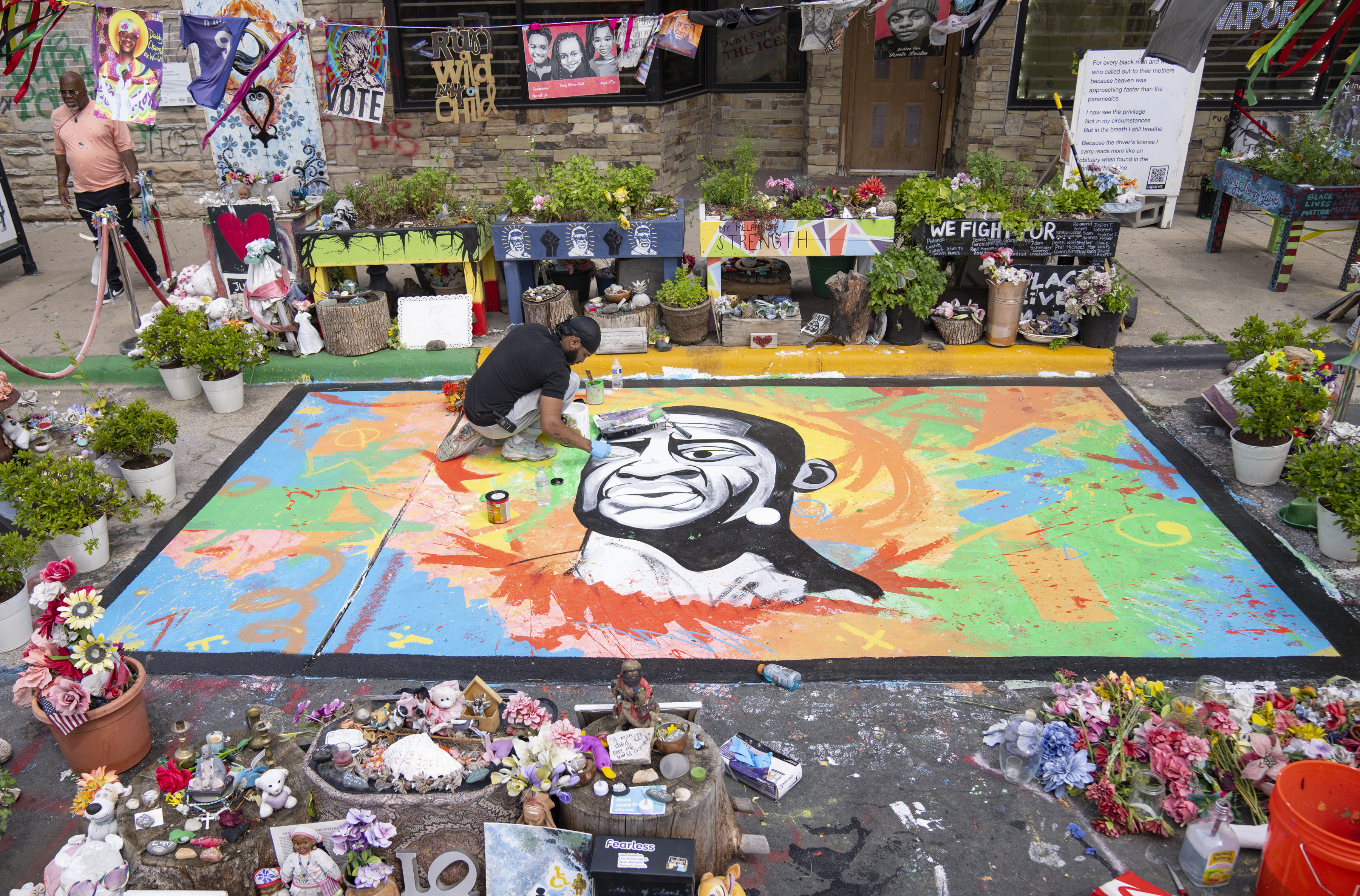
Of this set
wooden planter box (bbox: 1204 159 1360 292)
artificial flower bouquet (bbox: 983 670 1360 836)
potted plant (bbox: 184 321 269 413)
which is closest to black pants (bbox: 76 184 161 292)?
potted plant (bbox: 184 321 269 413)

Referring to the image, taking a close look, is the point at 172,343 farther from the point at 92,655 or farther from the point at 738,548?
the point at 738,548

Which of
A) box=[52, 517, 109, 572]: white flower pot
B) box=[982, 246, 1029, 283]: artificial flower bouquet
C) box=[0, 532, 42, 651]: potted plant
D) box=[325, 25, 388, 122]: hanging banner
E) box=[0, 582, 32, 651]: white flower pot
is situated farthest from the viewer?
box=[325, 25, 388, 122]: hanging banner

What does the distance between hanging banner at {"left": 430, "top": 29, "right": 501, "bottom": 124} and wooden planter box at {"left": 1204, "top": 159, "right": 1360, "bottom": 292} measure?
24.9 feet

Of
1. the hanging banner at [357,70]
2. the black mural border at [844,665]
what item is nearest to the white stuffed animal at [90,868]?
the black mural border at [844,665]

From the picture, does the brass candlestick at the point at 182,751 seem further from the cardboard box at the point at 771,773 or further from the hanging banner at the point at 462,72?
the hanging banner at the point at 462,72

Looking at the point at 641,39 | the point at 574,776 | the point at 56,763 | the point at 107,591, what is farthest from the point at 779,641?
the point at 641,39

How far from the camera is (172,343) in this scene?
23.9 feet

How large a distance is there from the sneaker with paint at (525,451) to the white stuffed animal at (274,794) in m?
3.28

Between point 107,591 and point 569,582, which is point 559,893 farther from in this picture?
point 107,591

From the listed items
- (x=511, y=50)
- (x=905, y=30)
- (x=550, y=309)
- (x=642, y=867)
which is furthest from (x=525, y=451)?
(x=905, y=30)

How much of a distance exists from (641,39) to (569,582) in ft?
18.6

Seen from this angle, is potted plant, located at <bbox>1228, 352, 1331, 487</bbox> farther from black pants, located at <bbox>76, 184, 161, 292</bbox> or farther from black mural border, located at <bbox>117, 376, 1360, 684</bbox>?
black pants, located at <bbox>76, 184, 161, 292</bbox>

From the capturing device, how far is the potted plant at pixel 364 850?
344cm

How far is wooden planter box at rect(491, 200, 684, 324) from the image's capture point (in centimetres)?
816
